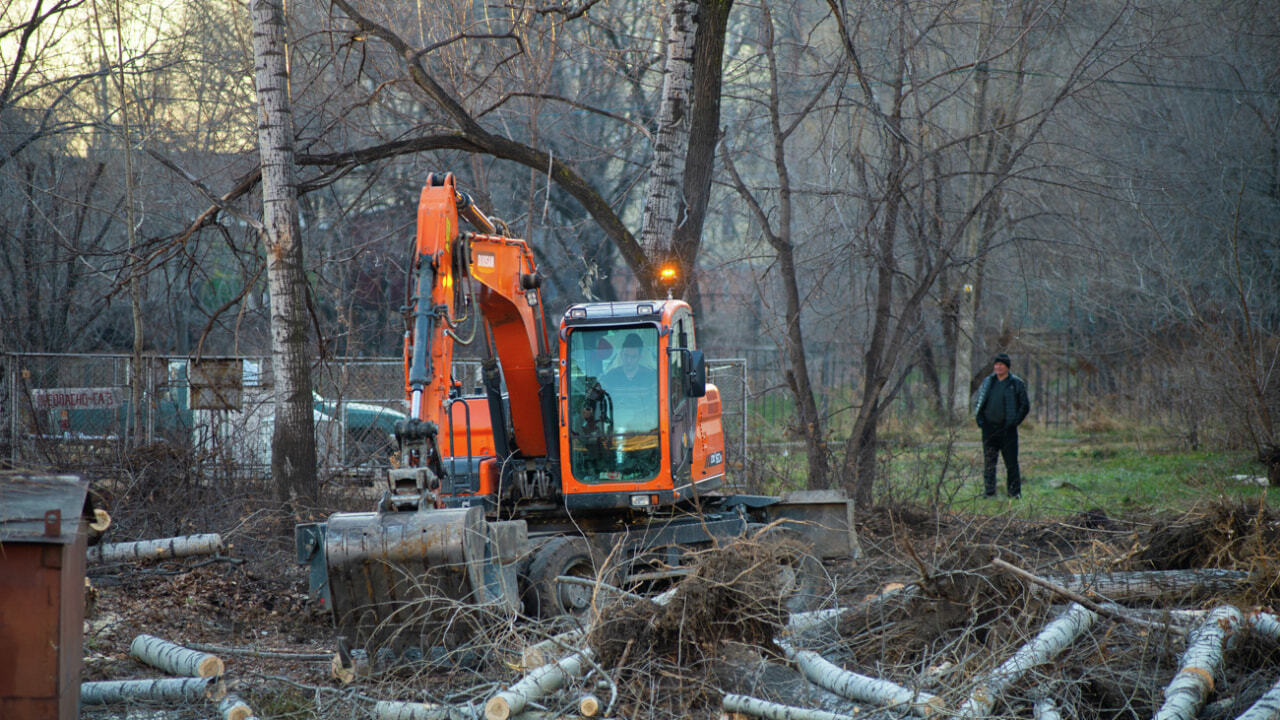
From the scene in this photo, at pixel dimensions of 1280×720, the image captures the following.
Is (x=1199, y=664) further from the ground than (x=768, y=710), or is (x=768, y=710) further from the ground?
(x=1199, y=664)

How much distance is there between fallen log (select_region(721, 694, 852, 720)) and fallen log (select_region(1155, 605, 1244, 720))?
1596 mm

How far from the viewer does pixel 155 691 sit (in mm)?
5695

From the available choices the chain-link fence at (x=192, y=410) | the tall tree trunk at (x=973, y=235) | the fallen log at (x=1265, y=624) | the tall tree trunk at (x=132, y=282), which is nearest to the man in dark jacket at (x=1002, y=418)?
the tall tree trunk at (x=973, y=235)

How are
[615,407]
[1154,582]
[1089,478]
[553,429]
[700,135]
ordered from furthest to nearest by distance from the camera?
[1089,478] < [700,135] < [553,429] < [615,407] < [1154,582]

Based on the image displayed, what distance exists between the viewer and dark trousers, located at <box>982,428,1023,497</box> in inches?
546

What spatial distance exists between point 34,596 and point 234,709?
1.26 meters

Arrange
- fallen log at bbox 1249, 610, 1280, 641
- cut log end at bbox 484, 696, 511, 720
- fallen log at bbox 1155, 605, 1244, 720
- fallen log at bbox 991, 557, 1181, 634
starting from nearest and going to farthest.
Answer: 1. cut log end at bbox 484, 696, 511, 720
2. fallen log at bbox 1155, 605, 1244, 720
3. fallen log at bbox 1249, 610, 1280, 641
4. fallen log at bbox 991, 557, 1181, 634

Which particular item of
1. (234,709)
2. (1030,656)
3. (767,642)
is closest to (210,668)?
(234,709)

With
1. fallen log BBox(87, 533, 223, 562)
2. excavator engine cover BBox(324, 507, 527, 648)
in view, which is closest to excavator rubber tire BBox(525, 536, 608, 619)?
excavator engine cover BBox(324, 507, 527, 648)

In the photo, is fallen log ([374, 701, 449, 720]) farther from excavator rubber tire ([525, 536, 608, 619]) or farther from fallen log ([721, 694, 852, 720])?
excavator rubber tire ([525, 536, 608, 619])

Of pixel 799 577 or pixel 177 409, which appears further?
pixel 177 409

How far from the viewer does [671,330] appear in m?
9.08

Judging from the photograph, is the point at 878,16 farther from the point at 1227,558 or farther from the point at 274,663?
the point at 274,663

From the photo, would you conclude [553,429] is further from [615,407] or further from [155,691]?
[155,691]
